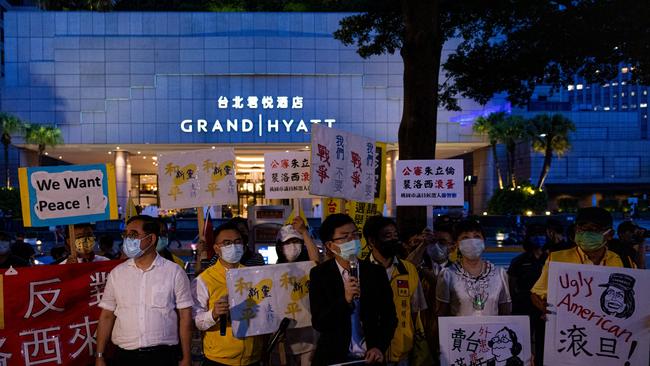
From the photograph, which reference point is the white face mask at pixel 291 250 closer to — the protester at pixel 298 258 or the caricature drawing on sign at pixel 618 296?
the protester at pixel 298 258

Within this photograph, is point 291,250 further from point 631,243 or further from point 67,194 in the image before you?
point 631,243

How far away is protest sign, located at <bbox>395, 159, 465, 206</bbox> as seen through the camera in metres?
8.20

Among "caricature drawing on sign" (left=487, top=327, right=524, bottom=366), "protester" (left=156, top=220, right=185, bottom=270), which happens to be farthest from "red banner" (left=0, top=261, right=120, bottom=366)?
"caricature drawing on sign" (left=487, top=327, right=524, bottom=366)

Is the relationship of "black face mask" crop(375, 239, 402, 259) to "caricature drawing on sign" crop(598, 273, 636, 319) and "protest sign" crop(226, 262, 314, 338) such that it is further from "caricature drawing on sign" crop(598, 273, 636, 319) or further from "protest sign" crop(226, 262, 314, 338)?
"caricature drawing on sign" crop(598, 273, 636, 319)

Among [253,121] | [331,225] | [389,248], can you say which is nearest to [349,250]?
[331,225]

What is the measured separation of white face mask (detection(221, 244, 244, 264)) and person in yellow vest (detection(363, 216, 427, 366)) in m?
1.09

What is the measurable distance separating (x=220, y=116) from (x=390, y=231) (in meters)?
39.7

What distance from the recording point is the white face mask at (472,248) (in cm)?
515

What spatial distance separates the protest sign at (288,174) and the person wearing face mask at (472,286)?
3.00 metres

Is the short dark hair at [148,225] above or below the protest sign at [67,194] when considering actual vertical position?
below

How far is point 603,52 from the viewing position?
13.2 metres

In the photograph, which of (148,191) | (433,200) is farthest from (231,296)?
(148,191)

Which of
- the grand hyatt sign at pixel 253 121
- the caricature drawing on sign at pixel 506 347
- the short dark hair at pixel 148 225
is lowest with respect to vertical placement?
the caricature drawing on sign at pixel 506 347

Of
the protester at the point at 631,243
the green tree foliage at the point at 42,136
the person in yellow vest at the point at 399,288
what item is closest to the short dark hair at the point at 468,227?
the person in yellow vest at the point at 399,288
